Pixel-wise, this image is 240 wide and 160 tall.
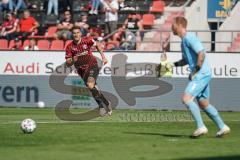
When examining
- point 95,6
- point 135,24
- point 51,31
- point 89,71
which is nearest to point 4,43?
point 51,31

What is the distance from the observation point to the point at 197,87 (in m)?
13.8

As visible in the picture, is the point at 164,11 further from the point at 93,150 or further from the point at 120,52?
the point at 93,150

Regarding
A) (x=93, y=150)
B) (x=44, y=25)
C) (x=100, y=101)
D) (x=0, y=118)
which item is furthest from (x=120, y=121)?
(x=44, y=25)

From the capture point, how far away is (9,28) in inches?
1179

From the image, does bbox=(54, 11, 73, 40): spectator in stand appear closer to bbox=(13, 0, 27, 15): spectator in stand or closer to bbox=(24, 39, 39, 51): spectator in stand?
bbox=(24, 39, 39, 51): spectator in stand

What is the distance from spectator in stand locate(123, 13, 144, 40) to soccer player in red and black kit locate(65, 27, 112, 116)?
7.29 m

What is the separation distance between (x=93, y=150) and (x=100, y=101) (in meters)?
8.62

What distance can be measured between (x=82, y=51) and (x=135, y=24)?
857cm

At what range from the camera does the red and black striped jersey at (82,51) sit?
20781 millimetres

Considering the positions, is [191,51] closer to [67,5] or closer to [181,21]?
[181,21]

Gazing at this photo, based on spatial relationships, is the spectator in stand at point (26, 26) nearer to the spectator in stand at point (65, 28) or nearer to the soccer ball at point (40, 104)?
the spectator in stand at point (65, 28)

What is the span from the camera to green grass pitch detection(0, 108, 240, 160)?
11570 mm

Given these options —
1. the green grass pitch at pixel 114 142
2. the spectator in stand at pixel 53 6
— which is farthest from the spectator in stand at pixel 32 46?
the green grass pitch at pixel 114 142

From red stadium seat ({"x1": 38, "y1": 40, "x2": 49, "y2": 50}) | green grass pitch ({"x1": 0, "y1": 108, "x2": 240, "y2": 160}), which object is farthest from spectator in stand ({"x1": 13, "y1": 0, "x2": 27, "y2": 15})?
green grass pitch ({"x1": 0, "y1": 108, "x2": 240, "y2": 160})
